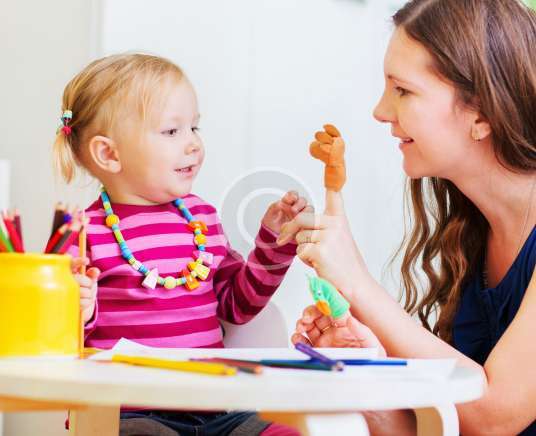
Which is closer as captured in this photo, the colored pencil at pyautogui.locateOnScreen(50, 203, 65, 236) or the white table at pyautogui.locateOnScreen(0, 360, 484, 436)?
the white table at pyautogui.locateOnScreen(0, 360, 484, 436)

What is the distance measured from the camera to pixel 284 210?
4.23 feet

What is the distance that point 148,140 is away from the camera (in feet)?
4.11

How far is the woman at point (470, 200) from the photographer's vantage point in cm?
99

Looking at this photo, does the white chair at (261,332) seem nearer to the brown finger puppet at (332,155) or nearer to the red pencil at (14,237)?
the brown finger puppet at (332,155)

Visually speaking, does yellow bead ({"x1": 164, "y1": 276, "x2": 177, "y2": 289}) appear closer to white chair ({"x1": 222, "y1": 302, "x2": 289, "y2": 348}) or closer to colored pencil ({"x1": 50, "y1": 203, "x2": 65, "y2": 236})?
white chair ({"x1": 222, "y1": 302, "x2": 289, "y2": 348})

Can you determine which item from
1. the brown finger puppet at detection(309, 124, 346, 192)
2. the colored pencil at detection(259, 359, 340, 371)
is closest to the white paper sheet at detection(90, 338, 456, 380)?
the colored pencil at detection(259, 359, 340, 371)

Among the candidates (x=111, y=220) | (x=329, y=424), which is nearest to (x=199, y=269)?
(x=111, y=220)

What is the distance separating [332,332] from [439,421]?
0.20 meters

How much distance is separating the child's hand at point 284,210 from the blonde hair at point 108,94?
0.24 metres

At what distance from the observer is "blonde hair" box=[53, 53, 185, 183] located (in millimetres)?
1250

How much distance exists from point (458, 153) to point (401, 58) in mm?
156

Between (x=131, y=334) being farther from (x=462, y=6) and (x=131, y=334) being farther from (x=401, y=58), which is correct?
(x=462, y=6)

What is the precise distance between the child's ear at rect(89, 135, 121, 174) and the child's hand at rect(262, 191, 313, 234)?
242 millimetres

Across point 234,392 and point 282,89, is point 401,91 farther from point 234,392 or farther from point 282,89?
point 234,392
